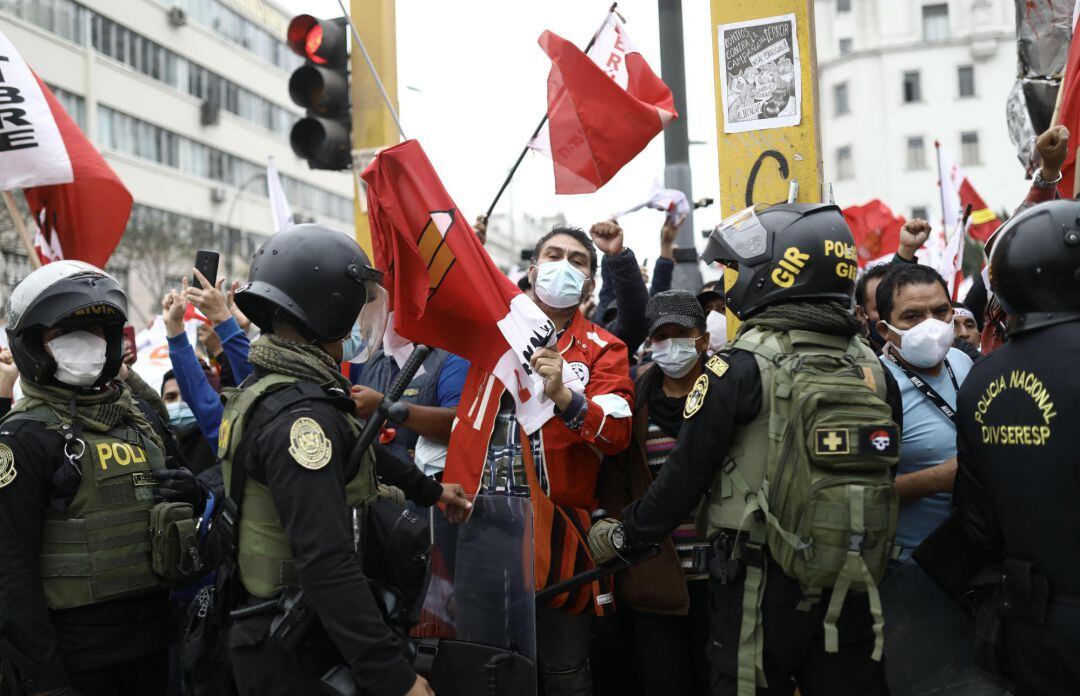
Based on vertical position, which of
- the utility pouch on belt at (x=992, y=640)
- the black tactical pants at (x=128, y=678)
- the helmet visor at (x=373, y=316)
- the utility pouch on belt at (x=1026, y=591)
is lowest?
the black tactical pants at (x=128, y=678)

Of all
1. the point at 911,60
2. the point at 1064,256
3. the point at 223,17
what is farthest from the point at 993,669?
the point at 911,60

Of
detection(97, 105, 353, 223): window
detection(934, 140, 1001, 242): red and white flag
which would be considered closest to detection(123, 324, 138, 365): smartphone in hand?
detection(934, 140, 1001, 242): red and white flag

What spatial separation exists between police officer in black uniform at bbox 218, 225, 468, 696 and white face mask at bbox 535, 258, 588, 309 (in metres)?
1.19

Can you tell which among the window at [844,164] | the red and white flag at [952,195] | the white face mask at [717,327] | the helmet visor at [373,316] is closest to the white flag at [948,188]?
the red and white flag at [952,195]

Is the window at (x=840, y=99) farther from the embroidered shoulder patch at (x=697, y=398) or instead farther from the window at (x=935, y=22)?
the embroidered shoulder patch at (x=697, y=398)

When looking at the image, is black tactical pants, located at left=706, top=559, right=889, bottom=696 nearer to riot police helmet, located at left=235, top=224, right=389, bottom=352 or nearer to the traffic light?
riot police helmet, located at left=235, top=224, right=389, bottom=352

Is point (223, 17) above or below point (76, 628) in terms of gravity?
above

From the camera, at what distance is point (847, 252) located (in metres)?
3.45

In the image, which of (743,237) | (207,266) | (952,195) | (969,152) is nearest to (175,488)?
(207,266)

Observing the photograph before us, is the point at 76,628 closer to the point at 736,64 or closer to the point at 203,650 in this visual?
the point at 203,650

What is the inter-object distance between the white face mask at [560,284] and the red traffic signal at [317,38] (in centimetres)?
330

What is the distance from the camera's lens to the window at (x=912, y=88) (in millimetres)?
55406

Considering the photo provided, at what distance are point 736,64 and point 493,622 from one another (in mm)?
3037

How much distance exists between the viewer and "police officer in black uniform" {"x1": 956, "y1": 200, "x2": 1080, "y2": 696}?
286 cm
